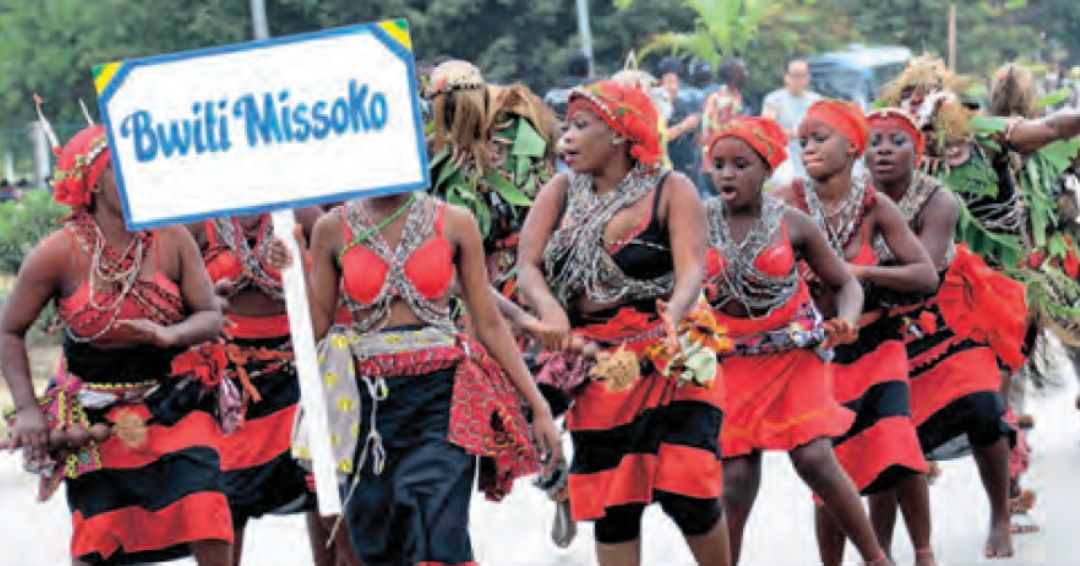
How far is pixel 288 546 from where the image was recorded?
11.0 m

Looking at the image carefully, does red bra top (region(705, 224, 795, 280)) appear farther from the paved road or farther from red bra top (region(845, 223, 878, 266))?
the paved road

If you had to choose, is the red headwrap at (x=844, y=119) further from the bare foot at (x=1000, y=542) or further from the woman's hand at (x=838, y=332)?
the bare foot at (x=1000, y=542)

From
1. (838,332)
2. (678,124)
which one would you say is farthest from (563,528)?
(678,124)

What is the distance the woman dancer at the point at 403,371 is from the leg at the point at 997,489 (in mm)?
3317

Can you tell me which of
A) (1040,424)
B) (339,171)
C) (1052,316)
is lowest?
(1040,424)

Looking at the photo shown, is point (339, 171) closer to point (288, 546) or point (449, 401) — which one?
point (449, 401)

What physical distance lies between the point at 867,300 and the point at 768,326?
819 millimetres

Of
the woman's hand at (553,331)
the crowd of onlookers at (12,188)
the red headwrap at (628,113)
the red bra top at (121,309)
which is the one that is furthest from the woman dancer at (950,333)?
the crowd of onlookers at (12,188)

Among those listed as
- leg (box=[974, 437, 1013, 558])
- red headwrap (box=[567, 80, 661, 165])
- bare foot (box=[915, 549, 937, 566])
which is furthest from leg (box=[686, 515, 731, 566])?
leg (box=[974, 437, 1013, 558])

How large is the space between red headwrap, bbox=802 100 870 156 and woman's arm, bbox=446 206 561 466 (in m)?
2.35

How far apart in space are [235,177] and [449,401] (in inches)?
37.1

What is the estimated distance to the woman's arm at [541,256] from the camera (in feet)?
24.4

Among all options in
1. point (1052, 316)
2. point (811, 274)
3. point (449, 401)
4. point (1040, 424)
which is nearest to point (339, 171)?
point (449, 401)

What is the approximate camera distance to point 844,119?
8.94 meters
